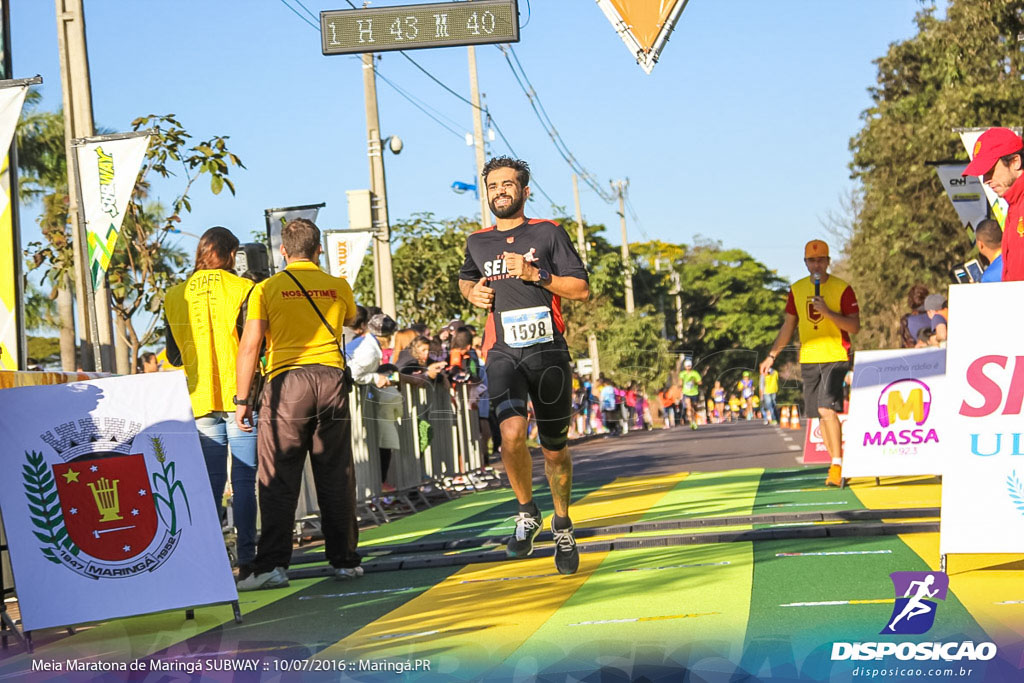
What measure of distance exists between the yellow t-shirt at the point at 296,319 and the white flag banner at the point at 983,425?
12.0 ft

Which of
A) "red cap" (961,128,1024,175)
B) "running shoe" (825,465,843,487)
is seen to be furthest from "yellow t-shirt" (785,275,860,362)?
"red cap" (961,128,1024,175)

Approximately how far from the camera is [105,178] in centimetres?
1180

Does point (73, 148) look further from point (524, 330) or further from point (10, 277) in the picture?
point (524, 330)

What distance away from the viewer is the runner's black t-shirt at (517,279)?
7.10m

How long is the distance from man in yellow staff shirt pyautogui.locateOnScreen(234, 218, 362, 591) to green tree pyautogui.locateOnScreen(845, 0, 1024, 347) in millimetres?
19753

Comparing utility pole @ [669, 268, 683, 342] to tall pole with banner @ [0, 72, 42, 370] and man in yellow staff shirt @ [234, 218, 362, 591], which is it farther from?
man in yellow staff shirt @ [234, 218, 362, 591]

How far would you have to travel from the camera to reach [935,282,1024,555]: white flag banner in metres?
6.12

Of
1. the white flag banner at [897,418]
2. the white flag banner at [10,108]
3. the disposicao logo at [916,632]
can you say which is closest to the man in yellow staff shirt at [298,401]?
the white flag banner at [10,108]

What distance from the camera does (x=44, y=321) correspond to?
4912 centimetres

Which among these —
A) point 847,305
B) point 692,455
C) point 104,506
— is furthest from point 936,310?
point 104,506

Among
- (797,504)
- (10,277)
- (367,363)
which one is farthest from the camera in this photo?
(367,363)

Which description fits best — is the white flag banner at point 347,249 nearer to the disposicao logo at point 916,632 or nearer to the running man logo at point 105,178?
the running man logo at point 105,178

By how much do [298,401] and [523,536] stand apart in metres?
1.71

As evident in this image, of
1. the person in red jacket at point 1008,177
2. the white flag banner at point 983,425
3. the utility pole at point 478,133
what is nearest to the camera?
the white flag banner at point 983,425
